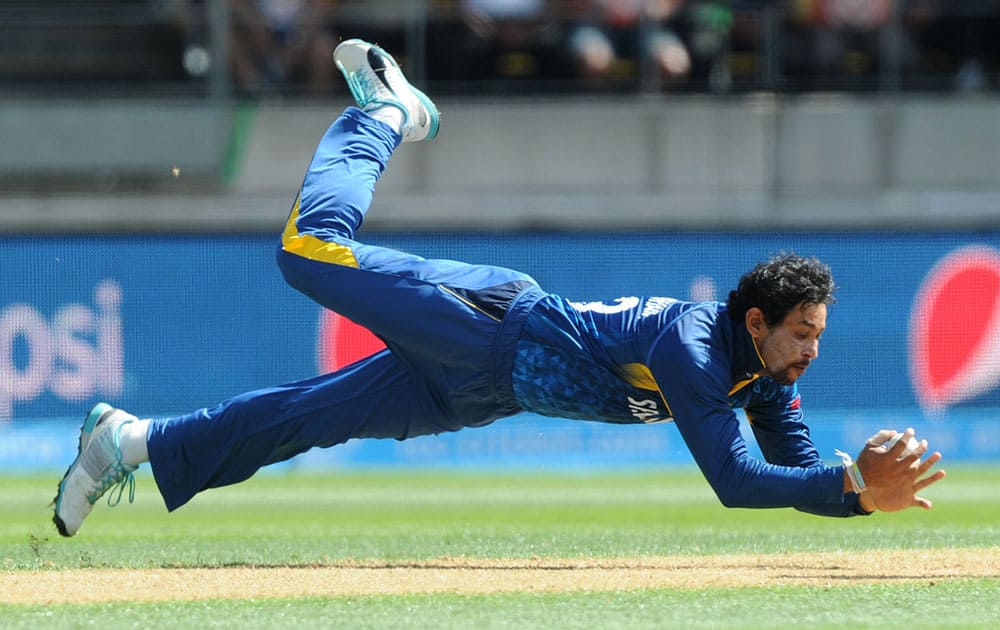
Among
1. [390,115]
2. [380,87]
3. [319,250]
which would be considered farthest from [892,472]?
[380,87]

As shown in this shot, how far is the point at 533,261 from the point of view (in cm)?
1605

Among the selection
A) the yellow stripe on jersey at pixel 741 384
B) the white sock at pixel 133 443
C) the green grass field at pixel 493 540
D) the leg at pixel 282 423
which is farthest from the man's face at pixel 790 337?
the white sock at pixel 133 443

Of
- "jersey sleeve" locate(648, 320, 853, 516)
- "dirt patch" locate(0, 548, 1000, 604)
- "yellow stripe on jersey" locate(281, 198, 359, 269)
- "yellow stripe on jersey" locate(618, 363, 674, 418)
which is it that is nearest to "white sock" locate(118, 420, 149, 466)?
"dirt patch" locate(0, 548, 1000, 604)

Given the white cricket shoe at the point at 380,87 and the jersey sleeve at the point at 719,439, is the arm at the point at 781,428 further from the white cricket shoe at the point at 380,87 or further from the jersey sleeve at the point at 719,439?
the white cricket shoe at the point at 380,87

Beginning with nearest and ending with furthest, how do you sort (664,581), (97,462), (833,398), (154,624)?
(154,624), (664,581), (97,462), (833,398)

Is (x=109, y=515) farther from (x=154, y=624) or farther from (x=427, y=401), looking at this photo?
(x=154, y=624)

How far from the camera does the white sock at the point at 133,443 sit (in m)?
7.18

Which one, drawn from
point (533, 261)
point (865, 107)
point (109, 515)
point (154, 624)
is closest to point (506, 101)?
point (533, 261)

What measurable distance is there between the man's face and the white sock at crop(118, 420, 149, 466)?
2754mm

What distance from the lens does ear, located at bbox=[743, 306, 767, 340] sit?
6.51m

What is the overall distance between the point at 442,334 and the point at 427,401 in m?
0.44

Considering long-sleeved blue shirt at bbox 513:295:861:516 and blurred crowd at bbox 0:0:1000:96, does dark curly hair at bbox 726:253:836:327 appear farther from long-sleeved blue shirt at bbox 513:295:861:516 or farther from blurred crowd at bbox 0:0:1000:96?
blurred crowd at bbox 0:0:1000:96

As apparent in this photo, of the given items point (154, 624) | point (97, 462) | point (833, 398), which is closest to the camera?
point (154, 624)

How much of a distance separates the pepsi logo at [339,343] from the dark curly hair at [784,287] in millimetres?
8859
